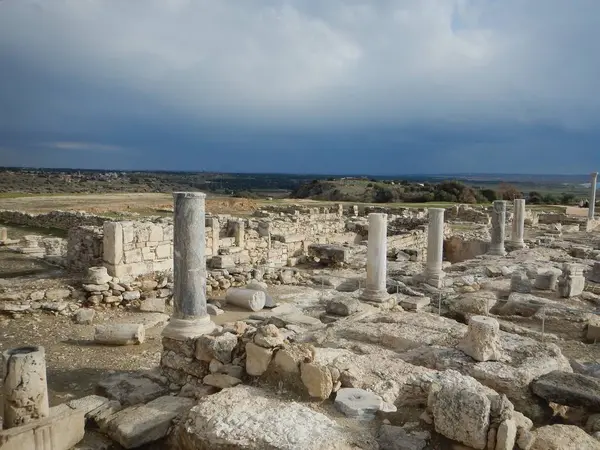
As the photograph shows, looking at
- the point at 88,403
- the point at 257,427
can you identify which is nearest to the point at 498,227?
the point at 257,427

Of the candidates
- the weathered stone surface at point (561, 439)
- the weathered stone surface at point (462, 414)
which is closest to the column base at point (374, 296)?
the weathered stone surface at point (462, 414)

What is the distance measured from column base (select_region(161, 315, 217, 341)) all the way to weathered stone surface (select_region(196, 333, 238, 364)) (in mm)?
271

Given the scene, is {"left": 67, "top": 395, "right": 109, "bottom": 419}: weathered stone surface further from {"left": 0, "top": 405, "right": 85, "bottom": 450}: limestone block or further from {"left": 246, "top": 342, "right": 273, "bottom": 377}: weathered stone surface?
{"left": 246, "top": 342, "right": 273, "bottom": 377}: weathered stone surface

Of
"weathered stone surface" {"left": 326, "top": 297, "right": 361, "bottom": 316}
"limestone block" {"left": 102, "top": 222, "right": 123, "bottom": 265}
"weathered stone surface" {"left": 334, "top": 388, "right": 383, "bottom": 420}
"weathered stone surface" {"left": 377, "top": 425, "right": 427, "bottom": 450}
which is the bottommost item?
"weathered stone surface" {"left": 326, "top": 297, "right": 361, "bottom": 316}

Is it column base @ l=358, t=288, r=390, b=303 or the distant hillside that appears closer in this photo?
column base @ l=358, t=288, r=390, b=303

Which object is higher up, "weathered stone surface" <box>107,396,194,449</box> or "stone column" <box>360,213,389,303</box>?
"stone column" <box>360,213,389,303</box>

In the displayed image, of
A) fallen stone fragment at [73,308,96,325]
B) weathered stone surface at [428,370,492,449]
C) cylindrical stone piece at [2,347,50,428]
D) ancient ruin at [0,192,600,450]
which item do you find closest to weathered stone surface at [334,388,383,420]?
ancient ruin at [0,192,600,450]

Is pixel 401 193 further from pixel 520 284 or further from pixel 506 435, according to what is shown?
pixel 506 435

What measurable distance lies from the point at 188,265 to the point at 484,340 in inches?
165

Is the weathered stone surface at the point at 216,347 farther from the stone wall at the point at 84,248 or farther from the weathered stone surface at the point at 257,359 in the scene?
the stone wall at the point at 84,248

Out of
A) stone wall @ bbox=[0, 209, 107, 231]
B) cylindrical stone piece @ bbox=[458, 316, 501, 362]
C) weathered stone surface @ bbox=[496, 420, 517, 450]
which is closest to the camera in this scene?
weathered stone surface @ bbox=[496, 420, 517, 450]

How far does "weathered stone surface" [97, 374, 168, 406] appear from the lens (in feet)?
21.0

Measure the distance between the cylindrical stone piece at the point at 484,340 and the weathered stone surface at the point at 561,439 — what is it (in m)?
1.75

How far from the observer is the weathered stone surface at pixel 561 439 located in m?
4.65
